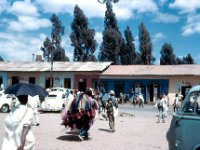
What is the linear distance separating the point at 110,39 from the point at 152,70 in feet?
42.4

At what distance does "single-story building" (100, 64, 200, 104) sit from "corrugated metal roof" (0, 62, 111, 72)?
152cm

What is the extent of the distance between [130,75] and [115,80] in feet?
8.28

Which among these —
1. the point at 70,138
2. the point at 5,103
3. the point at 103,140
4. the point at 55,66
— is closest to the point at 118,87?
the point at 55,66

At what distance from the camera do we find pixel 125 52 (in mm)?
66875

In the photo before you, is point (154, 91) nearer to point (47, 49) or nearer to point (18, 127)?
point (47, 49)

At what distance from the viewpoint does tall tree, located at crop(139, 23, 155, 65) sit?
63281 mm

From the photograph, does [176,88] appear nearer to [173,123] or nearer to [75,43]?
[75,43]

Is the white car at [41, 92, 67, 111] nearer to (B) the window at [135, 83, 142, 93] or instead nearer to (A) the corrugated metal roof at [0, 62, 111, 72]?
(B) the window at [135, 83, 142, 93]

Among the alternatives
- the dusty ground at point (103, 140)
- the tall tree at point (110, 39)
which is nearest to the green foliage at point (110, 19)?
the tall tree at point (110, 39)

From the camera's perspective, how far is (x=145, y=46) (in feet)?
207

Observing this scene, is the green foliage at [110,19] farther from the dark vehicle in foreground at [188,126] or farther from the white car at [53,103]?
the dark vehicle in foreground at [188,126]

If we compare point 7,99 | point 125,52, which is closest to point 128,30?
point 125,52

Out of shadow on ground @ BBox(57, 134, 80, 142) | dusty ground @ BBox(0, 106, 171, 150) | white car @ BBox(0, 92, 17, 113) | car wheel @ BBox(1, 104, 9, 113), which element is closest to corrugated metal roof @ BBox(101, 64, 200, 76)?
white car @ BBox(0, 92, 17, 113)

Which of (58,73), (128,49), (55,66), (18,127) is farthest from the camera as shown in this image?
(128,49)
